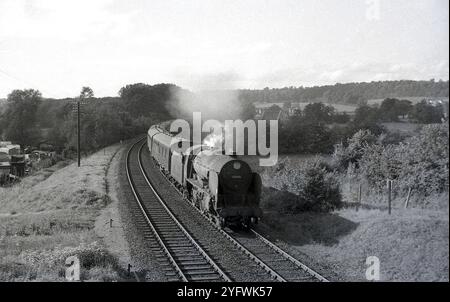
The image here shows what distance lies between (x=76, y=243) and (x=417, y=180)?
14.1 metres

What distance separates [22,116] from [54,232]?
1893 inches

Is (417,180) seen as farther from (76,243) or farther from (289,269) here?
(76,243)

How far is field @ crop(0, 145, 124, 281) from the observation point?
1172 centimetres

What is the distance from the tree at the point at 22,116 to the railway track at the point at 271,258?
158 feet

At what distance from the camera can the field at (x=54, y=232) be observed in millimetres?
11719

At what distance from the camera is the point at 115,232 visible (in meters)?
16.0

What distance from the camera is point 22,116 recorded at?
58.0 meters

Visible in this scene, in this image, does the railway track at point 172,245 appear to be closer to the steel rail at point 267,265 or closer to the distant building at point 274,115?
the steel rail at point 267,265

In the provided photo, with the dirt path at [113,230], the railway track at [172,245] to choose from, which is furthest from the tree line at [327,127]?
the dirt path at [113,230]

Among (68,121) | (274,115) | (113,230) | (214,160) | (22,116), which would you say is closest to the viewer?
(113,230)

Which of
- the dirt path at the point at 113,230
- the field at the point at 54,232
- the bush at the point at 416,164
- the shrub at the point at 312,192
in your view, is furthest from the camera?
the shrub at the point at 312,192

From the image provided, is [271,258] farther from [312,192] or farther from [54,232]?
[54,232]

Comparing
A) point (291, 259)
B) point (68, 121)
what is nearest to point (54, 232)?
point (291, 259)
